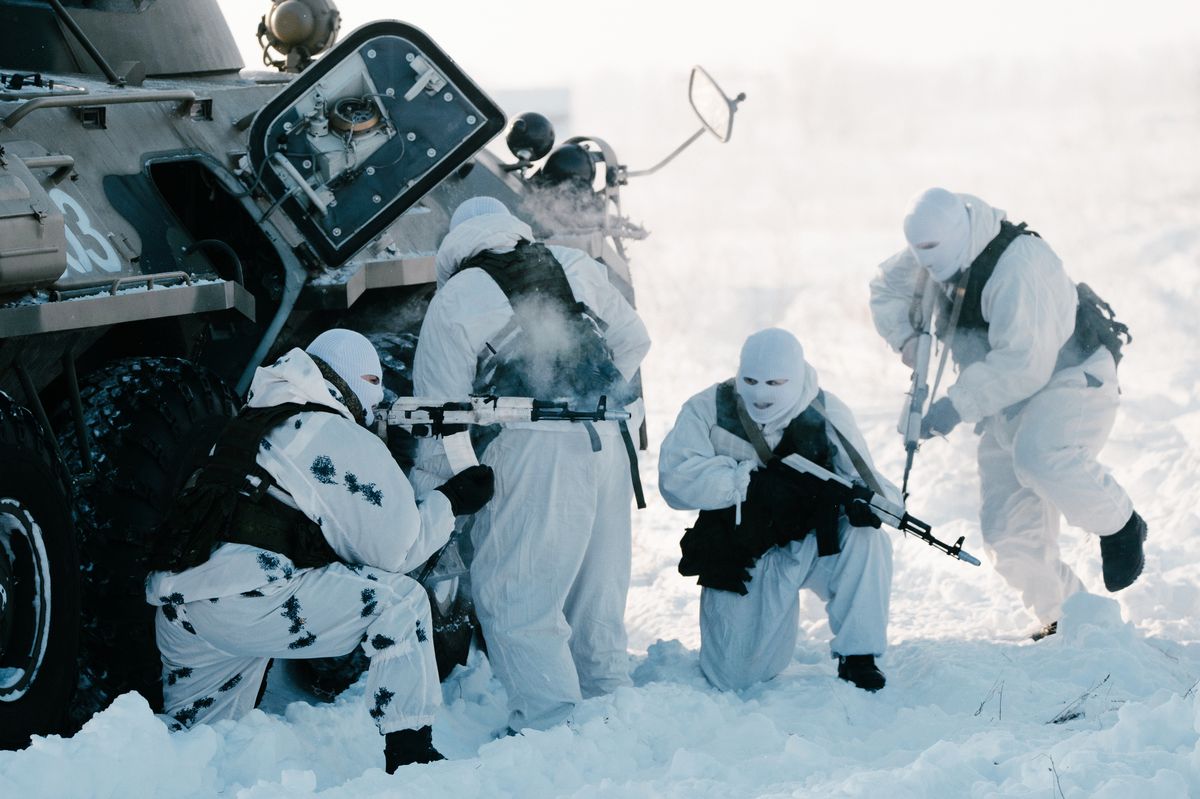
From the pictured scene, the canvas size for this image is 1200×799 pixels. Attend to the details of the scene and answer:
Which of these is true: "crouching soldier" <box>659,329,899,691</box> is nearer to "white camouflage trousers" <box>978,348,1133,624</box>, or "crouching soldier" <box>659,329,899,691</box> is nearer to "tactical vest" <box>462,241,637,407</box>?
"tactical vest" <box>462,241,637,407</box>

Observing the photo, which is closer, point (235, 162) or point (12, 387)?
point (12, 387)

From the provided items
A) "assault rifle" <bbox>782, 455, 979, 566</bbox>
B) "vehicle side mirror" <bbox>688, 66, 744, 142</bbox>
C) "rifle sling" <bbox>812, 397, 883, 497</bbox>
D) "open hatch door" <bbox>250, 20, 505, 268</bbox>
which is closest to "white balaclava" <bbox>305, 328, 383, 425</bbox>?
"open hatch door" <bbox>250, 20, 505, 268</bbox>

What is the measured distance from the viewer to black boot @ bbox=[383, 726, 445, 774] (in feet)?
15.7

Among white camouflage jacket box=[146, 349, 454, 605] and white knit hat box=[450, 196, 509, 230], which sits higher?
white knit hat box=[450, 196, 509, 230]

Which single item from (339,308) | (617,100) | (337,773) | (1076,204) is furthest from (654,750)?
(1076,204)

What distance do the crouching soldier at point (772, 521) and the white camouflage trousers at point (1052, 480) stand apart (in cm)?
111

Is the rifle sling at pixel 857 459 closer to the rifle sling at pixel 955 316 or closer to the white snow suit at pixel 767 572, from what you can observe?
the white snow suit at pixel 767 572

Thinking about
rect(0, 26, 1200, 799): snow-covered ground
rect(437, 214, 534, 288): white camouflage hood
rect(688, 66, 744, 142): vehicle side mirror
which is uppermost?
rect(437, 214, 534, 288): white camouflage hood

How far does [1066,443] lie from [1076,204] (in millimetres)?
12124

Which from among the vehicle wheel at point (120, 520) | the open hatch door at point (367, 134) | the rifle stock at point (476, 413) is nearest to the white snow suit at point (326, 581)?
the vehicle wheel at point (120, 520)

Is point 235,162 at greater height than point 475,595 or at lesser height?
greater

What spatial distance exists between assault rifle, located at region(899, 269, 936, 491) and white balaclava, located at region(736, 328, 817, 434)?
3.44 ft

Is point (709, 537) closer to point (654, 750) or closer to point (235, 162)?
point (654, 750)

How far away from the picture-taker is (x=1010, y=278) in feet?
22.7
